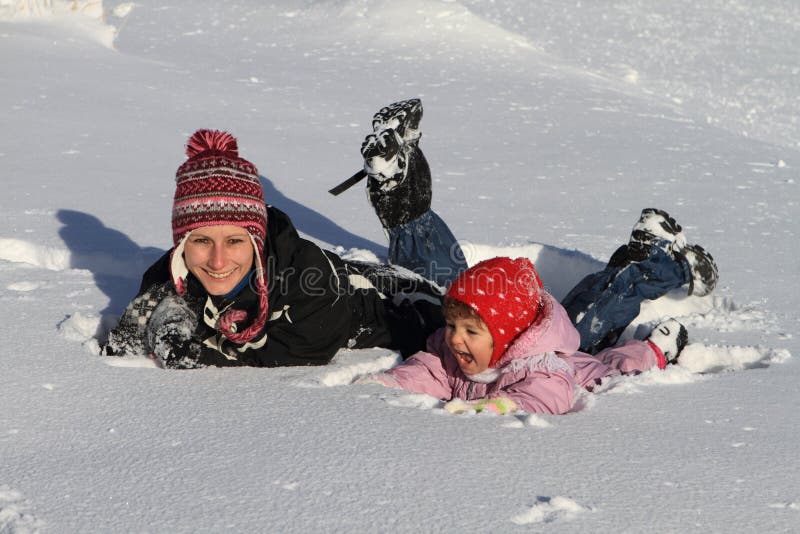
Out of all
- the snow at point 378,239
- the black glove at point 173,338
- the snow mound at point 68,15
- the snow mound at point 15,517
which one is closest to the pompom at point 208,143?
the black glove at point 173,338

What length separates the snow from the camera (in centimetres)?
173

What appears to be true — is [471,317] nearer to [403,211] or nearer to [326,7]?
[403,211]

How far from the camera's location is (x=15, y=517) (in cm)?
162

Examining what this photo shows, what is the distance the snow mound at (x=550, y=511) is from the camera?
64.5 inches

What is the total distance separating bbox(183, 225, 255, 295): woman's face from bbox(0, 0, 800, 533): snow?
255 millimetres

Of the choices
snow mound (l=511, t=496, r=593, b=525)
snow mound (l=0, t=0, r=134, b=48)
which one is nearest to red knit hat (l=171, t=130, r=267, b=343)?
snow mound (l=511, t=496, r=593, b=525)

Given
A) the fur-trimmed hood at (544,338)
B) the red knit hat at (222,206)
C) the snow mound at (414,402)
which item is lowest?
the snow mound at (414,402)

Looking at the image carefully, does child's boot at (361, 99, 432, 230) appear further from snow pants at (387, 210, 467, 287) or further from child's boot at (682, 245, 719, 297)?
child's boot at (682, 245, 719, 297)

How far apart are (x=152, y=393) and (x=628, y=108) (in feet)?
15.7

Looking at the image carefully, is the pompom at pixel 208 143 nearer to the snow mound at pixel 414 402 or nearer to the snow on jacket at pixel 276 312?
the snow on jacket at pixel 276 312

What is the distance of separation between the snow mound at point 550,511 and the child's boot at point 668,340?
1.23 meters

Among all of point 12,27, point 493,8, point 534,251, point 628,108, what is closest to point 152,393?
point 534,251

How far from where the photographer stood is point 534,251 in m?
3.65

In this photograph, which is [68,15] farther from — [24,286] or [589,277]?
[589,277]
